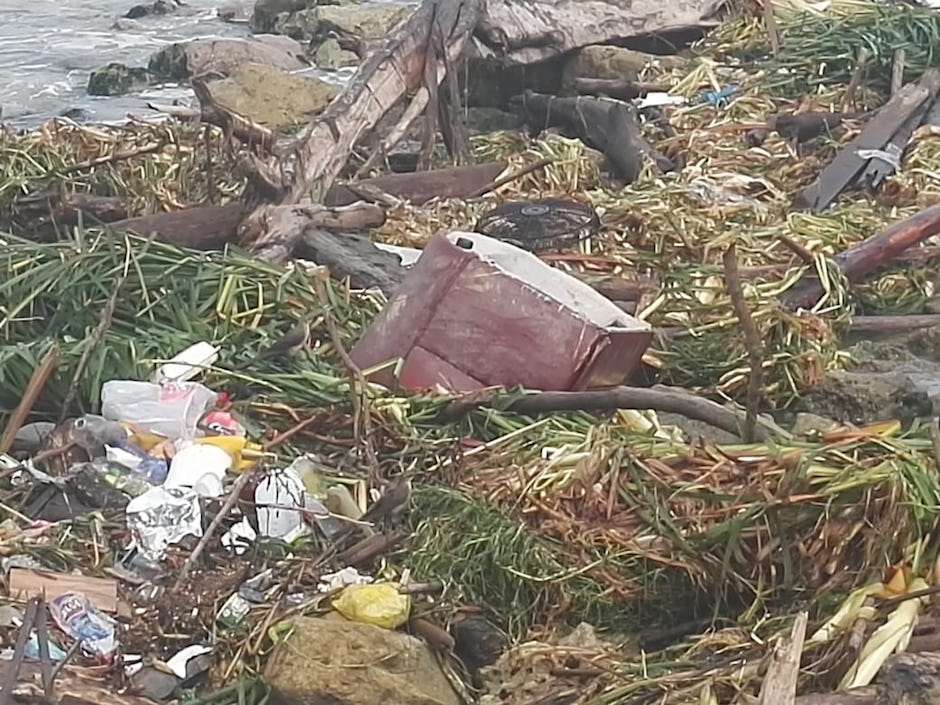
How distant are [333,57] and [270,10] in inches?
133

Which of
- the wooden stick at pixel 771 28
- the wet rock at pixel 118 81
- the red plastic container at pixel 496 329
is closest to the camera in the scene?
the red plastic container at pixel 496 329

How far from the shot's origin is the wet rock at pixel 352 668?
3641mm

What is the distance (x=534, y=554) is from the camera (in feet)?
13.5

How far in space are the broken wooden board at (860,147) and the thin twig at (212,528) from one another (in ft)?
14.4

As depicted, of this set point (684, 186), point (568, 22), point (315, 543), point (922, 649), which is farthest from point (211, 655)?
point (568, 22)

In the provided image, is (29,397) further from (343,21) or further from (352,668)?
(343,21)

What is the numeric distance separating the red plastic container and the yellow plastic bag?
137 cm

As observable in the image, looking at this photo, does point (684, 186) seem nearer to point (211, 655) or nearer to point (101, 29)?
point (211, 655)

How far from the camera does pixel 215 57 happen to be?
14367 mm

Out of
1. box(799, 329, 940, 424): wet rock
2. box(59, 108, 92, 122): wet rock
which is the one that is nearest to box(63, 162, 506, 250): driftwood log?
box(799, 329, 940, 424): wet rock

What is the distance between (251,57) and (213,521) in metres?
10.3

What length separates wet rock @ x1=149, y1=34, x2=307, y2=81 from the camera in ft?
46.3

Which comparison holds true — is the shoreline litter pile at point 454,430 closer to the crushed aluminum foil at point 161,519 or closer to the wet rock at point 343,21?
the crushed aluminum foil at point 161,519

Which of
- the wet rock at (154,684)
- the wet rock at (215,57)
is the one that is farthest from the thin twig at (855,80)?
the wet rock at (154,684)
